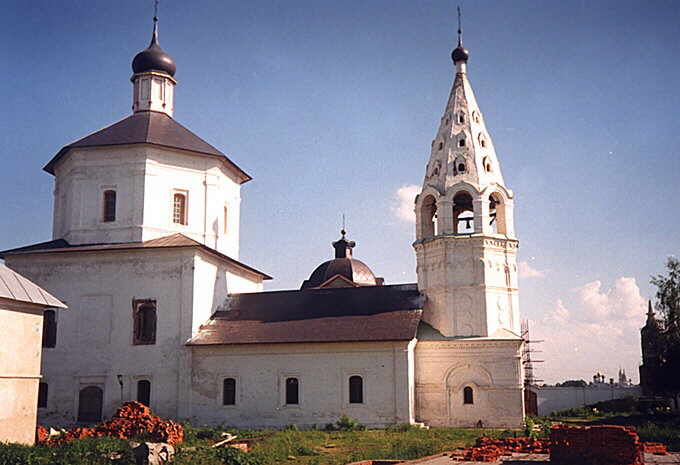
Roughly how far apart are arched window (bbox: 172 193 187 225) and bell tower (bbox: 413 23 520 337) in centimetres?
828

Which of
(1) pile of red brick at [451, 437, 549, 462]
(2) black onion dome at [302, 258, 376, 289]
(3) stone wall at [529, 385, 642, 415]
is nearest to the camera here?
(1) pile of red brick at [451, 437, 549, 462]

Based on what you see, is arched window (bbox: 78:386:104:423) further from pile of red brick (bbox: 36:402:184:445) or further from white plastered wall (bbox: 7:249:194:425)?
pile of red brick (bbox: 36:402:184:445)

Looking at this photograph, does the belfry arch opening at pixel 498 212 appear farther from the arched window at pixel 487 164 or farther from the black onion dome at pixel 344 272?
the black onion dome at pixel 344 272

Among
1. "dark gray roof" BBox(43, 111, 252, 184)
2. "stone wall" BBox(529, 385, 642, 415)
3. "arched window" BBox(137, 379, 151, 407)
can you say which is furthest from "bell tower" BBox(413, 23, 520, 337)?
"stone wall" BBox(529, 385, 642, 415)

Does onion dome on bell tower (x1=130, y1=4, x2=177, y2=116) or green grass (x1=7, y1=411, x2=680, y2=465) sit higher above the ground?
onion dome on bell tower (x1=130, y1=4, x2=177, y2=116)

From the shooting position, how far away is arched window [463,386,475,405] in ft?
73.5

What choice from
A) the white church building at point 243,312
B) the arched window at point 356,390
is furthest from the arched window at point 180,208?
the arched window at point 356,390

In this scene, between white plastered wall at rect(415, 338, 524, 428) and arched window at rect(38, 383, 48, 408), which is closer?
white plastered wall at rect(415, 338, 524, 428)

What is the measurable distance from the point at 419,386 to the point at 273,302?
19.4 feet

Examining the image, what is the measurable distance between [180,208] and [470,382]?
38.3ft

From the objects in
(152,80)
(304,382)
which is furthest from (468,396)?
(152,80)

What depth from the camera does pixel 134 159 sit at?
80.7 ft

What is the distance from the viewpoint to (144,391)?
22.8 m

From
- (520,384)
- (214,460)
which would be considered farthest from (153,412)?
(520,384)
